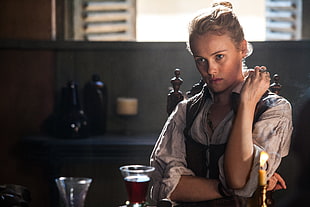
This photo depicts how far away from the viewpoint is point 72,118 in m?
2.60

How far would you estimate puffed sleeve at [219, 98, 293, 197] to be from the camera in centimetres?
151

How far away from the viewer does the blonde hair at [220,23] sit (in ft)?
5.09

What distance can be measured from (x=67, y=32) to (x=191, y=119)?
1.28 m

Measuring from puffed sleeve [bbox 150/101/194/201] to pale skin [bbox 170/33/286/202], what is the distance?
23 mm

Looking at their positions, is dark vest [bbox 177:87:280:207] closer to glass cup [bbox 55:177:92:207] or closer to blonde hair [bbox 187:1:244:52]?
blonde hair [bbox 187:1:244:52]

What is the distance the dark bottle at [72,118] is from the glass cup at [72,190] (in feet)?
4.24

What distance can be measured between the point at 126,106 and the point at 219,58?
47.9 inches

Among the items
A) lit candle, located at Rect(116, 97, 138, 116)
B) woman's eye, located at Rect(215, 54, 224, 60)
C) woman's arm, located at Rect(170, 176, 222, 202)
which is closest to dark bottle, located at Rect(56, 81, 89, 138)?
lit candle, located at Rect(116, 97, 138, 116)

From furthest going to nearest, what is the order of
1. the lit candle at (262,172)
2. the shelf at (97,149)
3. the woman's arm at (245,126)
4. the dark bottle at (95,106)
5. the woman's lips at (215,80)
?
1. the dark bottle at (95,106)
2. the shelf at (97,149)
3. the woman's lips at (215,80)
4. the woman's arm at (245,126)
5. the lit candle at (262,172)

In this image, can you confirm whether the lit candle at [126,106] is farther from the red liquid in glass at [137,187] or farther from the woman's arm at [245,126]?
the red liquid in glass at [137,187]

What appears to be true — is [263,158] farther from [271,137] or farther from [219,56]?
[219,56]

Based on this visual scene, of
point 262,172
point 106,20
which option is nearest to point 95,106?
point 106,20

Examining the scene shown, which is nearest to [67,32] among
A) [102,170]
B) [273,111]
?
[102,170]

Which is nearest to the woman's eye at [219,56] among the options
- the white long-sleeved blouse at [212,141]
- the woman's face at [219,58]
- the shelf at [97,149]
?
the woman's face at [219,58]
